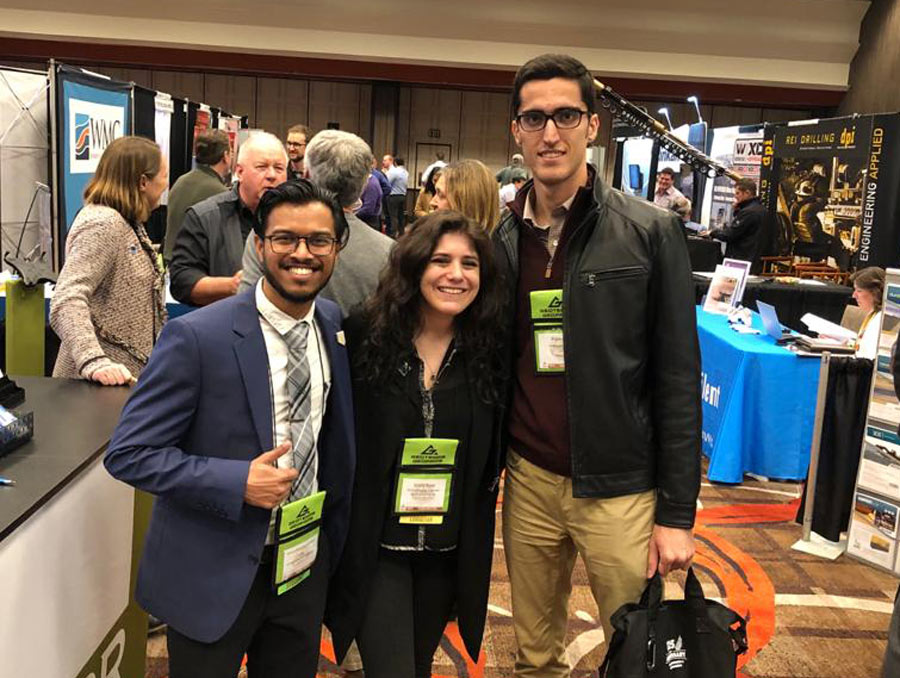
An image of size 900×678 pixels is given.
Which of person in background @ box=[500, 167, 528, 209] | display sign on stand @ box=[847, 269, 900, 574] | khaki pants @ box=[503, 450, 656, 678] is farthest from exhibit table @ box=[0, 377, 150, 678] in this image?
person in background @ box=[500, 167, 528, 209]

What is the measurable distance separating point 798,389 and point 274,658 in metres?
3.32

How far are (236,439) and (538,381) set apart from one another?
639mm

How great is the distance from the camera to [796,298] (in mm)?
6297

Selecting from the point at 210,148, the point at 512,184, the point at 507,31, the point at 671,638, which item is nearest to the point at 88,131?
the point at 210,148

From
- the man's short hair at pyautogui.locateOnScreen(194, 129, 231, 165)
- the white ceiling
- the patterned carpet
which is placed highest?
the white ceiling

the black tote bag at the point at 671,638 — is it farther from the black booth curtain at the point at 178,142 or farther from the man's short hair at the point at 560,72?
the black booth curtain at the point at 178,142

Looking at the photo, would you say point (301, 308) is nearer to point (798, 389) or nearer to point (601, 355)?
point (601, 355)

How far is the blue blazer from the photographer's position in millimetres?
1394

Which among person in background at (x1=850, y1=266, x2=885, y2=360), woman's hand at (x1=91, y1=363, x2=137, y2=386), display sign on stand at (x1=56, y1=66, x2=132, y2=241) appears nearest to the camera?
woman's hand at (x1=91, y1=363, x2=137, y2=386)

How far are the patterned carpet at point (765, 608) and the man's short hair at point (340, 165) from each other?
1.42 metres

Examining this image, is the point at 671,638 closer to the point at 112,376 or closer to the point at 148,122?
the point at 112,376

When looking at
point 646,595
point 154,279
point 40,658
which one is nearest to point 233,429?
point 40,658

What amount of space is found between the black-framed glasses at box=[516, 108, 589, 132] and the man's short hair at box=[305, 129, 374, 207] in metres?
0.54

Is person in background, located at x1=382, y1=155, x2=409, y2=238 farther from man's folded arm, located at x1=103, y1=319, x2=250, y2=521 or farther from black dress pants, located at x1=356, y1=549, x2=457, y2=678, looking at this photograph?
man's folded arm, located at x1=103, y1=319, x2=250, y2=521
